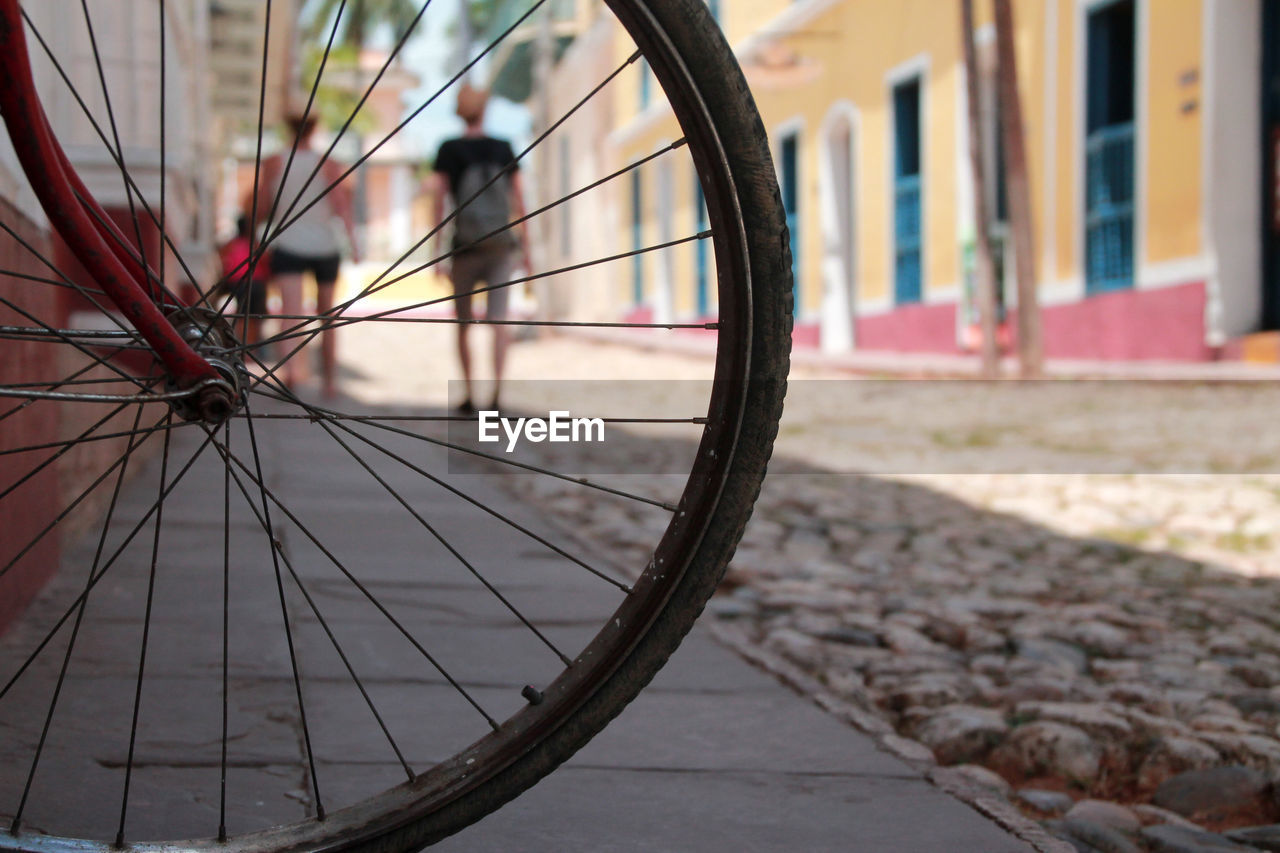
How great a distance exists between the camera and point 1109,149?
12.8m

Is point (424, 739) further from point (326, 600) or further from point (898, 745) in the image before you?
point (326, 600)

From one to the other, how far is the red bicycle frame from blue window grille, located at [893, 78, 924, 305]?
619 inches

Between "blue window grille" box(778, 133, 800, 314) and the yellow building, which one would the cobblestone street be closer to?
the yellow building

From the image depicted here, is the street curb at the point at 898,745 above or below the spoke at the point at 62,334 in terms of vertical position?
below

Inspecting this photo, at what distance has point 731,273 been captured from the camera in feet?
4.64

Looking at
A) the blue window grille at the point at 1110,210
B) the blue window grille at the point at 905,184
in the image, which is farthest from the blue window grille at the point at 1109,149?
the blue window grille at the point at 905,184

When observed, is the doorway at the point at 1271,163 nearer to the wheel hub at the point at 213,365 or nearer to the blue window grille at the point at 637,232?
the wheel hub at the point at 213,365

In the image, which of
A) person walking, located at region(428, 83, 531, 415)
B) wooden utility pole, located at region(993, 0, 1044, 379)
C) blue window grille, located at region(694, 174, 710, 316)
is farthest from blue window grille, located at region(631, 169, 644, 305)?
person walking, located at region(428, 83, 531, 415)

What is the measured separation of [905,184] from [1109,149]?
4.32 meters

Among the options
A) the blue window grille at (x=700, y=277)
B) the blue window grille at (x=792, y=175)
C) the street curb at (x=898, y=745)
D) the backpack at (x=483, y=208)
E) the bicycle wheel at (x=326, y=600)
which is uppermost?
the blue window grille at (x=792, y=175)

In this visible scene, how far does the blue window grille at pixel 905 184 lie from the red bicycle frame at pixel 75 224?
15.7 meters

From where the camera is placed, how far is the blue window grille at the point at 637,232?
2730cm

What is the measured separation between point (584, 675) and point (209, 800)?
2.32ft

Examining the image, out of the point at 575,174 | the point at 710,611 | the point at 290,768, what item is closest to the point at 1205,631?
the point at 710,611
